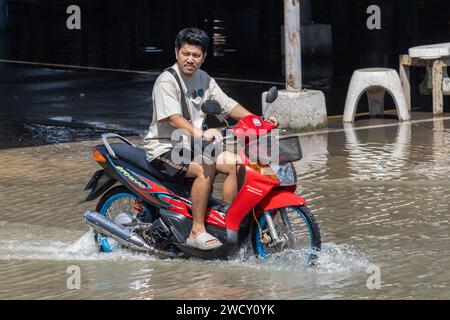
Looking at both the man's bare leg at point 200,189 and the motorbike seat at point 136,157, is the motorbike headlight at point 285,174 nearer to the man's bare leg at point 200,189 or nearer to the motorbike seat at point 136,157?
the man's bare leg at point 200,189

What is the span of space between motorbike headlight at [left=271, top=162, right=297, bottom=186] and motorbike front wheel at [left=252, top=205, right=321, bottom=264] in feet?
0.57

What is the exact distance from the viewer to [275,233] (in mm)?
7391

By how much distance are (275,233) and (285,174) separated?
38 centimetres

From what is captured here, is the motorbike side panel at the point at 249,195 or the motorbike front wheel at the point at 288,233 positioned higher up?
the motorbike side panel at the point at 249,195

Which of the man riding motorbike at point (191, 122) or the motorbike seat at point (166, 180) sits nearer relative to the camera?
the man riding motorbike at point (191, 122)

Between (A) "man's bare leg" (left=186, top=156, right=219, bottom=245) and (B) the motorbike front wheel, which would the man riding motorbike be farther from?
(B) the motorbike front wheel

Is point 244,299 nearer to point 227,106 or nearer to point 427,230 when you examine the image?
point 227,106

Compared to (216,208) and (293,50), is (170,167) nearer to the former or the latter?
(216,208)

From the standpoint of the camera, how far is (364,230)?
8492mm

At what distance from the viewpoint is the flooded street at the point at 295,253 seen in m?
7.04
